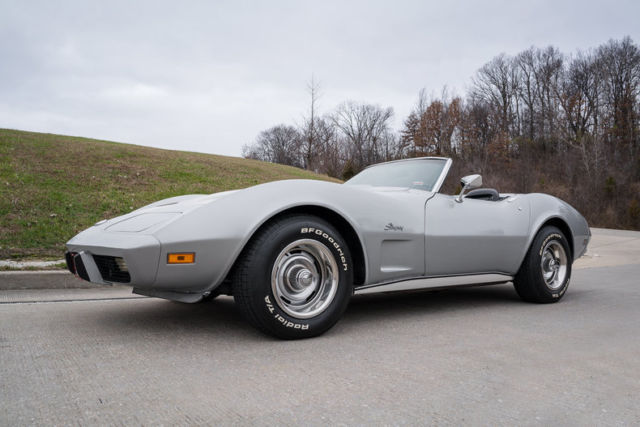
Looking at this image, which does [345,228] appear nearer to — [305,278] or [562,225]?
[305,278]

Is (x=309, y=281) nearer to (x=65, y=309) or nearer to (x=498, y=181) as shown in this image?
(x=65, y=309)

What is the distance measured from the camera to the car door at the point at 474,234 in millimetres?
3506

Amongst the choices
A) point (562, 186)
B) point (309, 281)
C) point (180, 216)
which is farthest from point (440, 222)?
point (562, 186)

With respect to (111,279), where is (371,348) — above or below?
below

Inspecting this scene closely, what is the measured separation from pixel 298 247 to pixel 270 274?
279mm

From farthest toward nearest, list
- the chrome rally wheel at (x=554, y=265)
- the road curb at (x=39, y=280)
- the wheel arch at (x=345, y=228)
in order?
1. the road curb at (x=39, y=280)
2. the chrome rally wheel at (x=554, y=265)
3. the wheel arch at (x=345, y=228)

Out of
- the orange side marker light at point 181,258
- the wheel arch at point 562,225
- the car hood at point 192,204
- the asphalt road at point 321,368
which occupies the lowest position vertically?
the asphalt road at point 321,368

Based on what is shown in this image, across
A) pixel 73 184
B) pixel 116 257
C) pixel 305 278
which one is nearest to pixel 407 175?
pixel 305 278

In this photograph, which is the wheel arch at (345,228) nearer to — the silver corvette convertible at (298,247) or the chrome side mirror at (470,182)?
the silver corvette convertible at (298,247)

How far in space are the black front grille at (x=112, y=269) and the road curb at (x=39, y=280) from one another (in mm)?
2594

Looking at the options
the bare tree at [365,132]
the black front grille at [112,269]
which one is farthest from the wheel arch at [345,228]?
the bare tree at [365,132]

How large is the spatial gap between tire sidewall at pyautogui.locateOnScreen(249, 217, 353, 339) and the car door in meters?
0.79

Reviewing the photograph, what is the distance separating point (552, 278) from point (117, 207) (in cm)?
819

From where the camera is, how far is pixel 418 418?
176 centimetres
